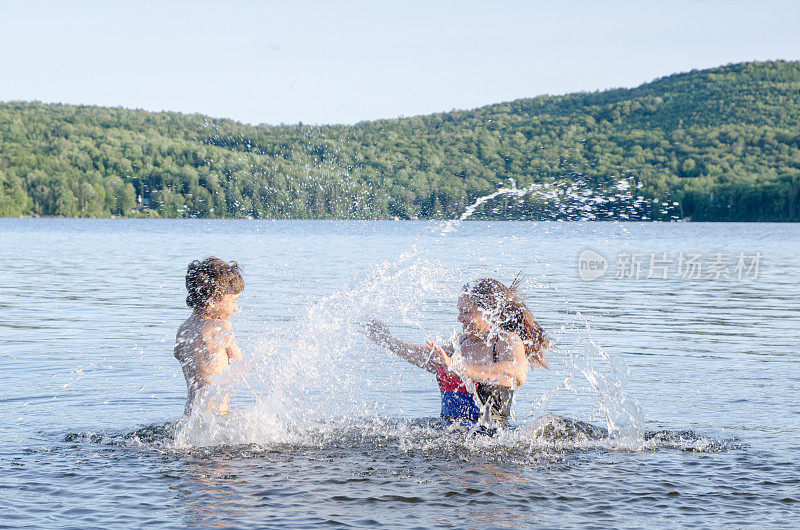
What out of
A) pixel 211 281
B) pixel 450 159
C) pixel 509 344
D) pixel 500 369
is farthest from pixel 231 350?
pixel 450 159

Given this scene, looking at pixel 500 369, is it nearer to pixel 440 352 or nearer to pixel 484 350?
pixel 484 350

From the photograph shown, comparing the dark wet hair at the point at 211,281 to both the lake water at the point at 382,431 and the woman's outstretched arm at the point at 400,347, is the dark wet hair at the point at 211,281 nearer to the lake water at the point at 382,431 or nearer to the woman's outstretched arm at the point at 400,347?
the lake water at the point at 382,431

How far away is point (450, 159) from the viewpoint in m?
37.9

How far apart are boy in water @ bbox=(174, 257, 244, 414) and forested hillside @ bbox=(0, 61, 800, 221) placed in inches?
443

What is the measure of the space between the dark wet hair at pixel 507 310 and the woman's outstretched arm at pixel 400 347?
774 mm

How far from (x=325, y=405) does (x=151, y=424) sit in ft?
8.27

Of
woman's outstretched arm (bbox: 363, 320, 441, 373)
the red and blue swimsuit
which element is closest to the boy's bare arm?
woman's outstretched arm (bbox: 363, 320, 441, 373)

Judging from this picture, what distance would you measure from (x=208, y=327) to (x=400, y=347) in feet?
7.05

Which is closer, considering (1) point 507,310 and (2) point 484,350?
(1) point 507,310

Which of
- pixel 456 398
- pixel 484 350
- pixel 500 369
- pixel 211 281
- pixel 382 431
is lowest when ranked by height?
pixel 382 431

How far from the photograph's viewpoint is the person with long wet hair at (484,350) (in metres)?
9.12

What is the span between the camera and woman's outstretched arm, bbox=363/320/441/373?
9023 millimetres

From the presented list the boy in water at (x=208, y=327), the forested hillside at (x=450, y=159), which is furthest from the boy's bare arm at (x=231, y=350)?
the forested hillside at (x=450, y=159)

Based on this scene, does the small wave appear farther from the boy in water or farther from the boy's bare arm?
the boy's bare arm
